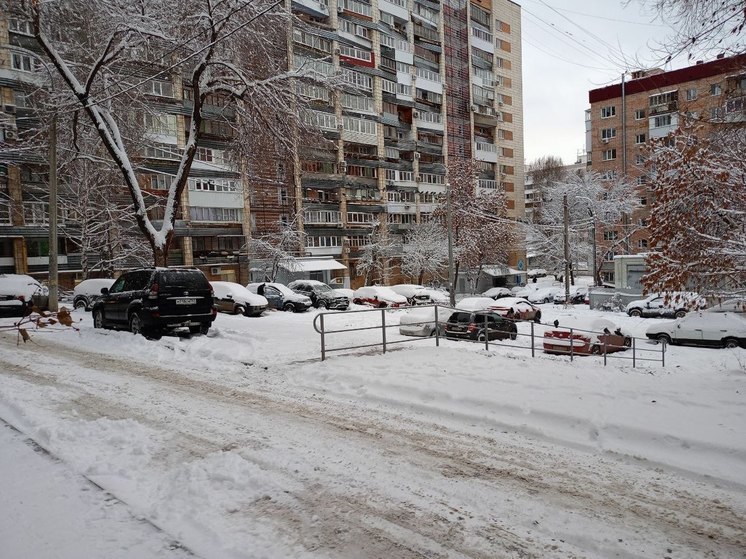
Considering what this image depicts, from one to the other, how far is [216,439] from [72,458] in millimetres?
1301

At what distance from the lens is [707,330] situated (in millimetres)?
20000

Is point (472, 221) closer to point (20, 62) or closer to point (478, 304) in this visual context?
point (478, 304)

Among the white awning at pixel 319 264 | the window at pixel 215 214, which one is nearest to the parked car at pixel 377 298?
the white awning at pixel 319 264

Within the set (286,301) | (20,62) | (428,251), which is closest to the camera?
(286,301)

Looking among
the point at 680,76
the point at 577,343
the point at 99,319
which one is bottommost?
the point at 577,343

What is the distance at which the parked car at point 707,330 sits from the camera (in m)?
19.4

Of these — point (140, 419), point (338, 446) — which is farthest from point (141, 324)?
point (338, 446)

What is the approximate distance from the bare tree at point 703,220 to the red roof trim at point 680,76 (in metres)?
1.74

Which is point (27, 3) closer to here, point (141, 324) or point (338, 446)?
point (141, 324)

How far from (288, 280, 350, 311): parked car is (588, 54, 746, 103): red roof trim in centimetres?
1726

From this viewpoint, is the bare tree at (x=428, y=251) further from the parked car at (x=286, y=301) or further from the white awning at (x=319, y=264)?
the parked car at (x=286, y=301)

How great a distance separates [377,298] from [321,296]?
3.76 meters

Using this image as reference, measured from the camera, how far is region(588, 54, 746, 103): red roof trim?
6.50 metres

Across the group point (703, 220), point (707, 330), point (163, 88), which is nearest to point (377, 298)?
point (707, 330)
